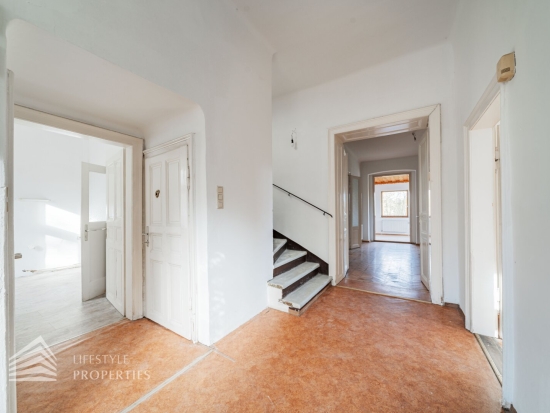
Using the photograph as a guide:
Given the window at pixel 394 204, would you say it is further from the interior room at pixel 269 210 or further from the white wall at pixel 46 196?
the white wall at pixel 46 196

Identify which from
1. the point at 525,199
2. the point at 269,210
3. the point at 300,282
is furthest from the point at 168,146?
the point at 525,199

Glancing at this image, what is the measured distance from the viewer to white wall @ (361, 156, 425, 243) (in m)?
7.27

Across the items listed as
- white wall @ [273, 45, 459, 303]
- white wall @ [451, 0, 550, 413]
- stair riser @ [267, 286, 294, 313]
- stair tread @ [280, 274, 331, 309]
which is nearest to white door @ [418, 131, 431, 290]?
white wall @ [273, 45, 459, 303]

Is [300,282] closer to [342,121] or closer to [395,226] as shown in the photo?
[342,121]

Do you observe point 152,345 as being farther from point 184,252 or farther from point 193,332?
point 184,252

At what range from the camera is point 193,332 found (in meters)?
2.00

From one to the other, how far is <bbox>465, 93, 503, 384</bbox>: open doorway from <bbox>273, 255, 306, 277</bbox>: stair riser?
2.07 meters

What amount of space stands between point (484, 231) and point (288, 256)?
2361 millimetres

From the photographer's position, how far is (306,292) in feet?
9.09

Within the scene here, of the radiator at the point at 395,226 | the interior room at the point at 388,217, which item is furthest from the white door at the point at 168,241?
the radiator at the point at 395,226

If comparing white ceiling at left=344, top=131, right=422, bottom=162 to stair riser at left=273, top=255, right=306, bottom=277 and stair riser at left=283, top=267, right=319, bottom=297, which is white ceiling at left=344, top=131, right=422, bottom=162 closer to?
stair riser at left=273, top=255, right=306, bottom=277

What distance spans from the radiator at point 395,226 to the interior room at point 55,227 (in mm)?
10573

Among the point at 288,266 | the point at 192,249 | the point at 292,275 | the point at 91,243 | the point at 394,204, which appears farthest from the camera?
the point at 394,204

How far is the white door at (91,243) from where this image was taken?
9.69ft
